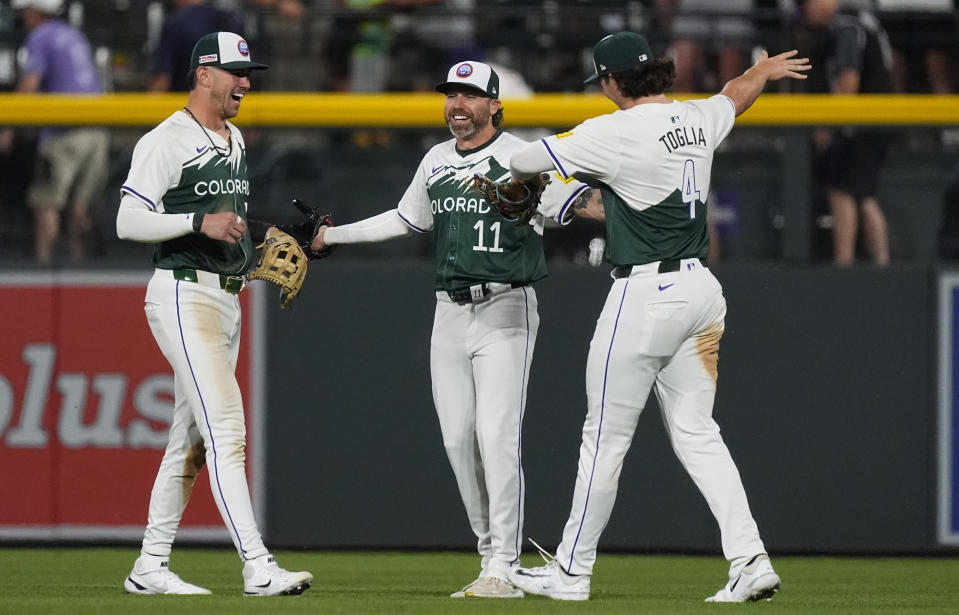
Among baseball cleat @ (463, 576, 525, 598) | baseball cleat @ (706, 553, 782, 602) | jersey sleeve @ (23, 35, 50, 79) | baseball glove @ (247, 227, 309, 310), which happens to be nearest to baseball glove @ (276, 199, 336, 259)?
baseball glove @ (247, 227, 309, 310)

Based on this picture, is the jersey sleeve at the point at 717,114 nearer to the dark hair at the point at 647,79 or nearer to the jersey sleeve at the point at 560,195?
the dark hair at the point at 647,79

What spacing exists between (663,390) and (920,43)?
3.65 meters

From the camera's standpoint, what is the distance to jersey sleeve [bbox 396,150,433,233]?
638cm

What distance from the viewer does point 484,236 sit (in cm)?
612

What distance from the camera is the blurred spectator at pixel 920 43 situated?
832cm

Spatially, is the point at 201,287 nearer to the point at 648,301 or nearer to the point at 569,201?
the point at 569,201

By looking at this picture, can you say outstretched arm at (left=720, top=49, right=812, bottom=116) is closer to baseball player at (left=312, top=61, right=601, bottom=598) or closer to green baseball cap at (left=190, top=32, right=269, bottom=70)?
baseball player at (left=312, top=61, right=601, bottom=598)

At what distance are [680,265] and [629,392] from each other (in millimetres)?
497

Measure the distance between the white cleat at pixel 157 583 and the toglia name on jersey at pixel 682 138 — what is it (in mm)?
2418

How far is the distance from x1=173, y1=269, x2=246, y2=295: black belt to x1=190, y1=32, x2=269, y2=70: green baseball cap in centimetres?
79

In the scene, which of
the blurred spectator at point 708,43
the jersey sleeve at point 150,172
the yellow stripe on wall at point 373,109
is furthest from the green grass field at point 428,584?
the blurred spectator at point 708,43

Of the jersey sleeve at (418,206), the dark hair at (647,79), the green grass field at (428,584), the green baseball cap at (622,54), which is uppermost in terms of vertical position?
the green baseball cap at (622,54)

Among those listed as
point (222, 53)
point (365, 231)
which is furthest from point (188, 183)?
point (365, 231)

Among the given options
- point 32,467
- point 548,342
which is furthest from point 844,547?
point 32,467
